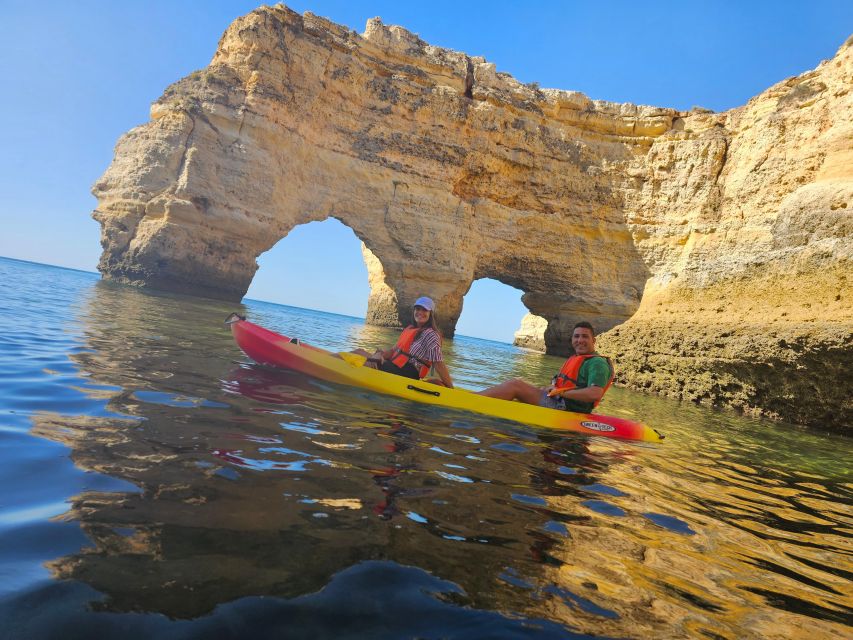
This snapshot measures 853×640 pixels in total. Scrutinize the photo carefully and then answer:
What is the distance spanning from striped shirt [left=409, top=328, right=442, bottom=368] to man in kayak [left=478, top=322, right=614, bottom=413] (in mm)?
767

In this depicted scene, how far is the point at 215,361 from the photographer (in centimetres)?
579

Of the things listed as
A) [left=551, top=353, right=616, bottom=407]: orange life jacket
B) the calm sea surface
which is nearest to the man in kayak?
[left=551, top=353, right=616, bottom=407]: orange life jacket

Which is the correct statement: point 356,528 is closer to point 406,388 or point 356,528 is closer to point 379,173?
point 406,388

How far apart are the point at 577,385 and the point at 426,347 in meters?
1.82

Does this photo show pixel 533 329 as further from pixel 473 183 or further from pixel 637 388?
pixel 637 388

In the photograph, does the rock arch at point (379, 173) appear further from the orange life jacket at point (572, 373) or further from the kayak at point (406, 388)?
the orange life jacket at point (572, 373)

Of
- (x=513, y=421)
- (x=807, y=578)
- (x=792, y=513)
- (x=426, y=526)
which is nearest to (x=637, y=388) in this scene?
(x=513, y=421)

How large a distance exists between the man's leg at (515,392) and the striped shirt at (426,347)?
0.75 meters

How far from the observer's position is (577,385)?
576 centimetres

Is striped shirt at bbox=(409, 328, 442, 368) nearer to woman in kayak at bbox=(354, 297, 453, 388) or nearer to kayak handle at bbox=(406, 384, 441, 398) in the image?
woman in kayak at bbox=(354, 297, 453, 388)

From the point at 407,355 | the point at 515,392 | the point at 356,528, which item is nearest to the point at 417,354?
the point at 407,355

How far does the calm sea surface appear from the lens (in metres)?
1.43

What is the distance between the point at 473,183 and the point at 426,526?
2063 centimetres

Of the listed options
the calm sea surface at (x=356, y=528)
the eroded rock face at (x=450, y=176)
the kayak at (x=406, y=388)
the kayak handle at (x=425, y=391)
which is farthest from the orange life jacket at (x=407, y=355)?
the eroded rock face at (x=450, y=176)
